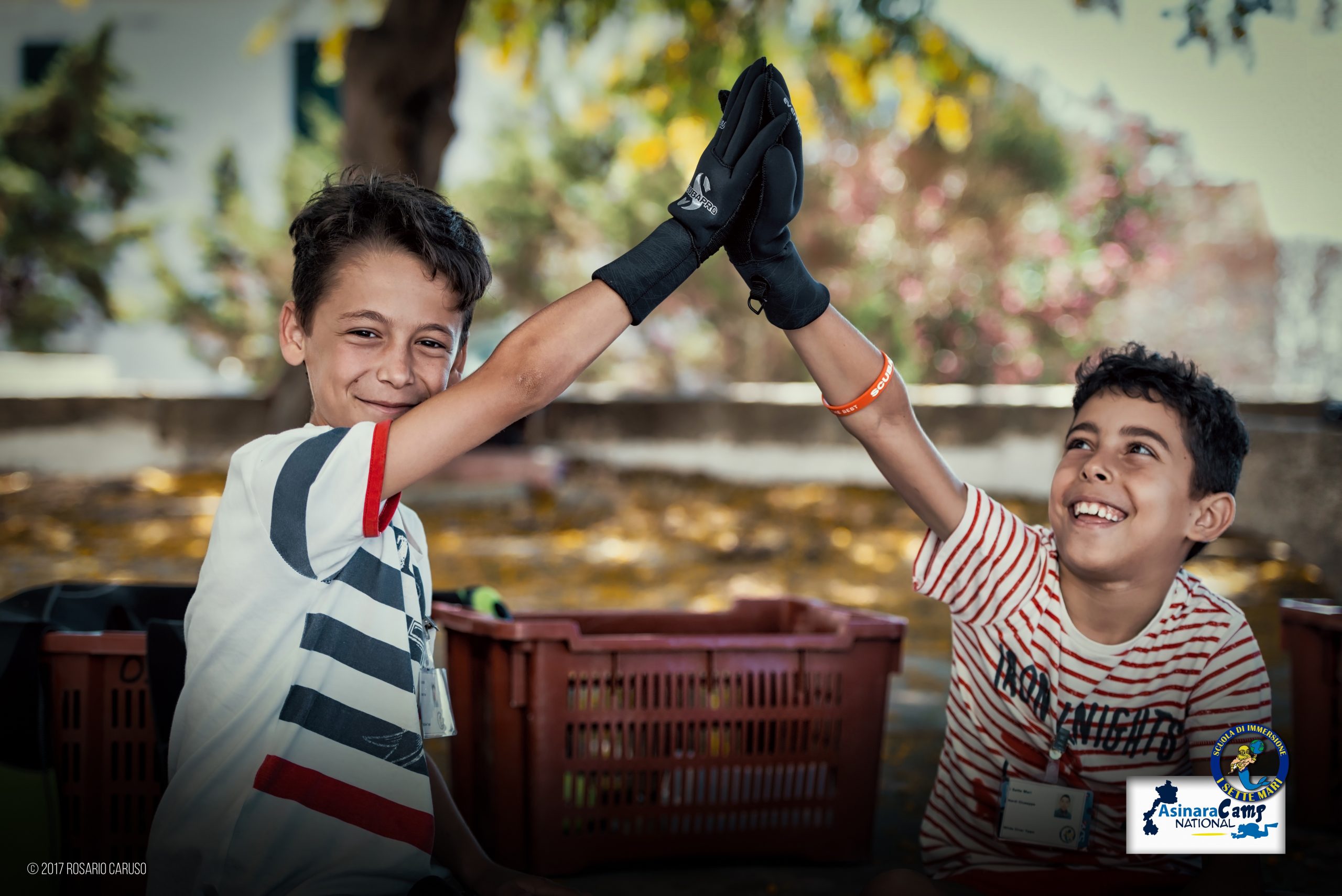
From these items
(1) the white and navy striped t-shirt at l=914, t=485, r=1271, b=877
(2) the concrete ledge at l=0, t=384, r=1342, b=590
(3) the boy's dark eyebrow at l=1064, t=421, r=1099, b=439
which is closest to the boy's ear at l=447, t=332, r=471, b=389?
(1) the white and navy striped t-shirt at l=914, t=485, r=1271, b=877

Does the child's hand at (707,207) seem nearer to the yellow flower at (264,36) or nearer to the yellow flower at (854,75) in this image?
the yellow flower at (854,75)

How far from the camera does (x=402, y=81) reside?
19.8 feet

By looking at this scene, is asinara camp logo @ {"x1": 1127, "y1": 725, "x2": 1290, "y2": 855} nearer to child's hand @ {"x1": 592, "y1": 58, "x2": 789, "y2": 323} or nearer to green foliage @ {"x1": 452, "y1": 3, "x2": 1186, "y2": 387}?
child's hand @ {"x1": 592, "y1": 58, "x2": 789, "y2": 323}

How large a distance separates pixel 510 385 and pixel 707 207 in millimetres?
394

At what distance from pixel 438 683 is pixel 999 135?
10.0 m

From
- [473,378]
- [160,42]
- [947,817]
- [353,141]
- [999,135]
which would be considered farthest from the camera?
[160,42]

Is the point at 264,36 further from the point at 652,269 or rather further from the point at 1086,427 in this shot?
the point at 1086,427

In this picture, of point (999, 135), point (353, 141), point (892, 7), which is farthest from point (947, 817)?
point (999, 135)

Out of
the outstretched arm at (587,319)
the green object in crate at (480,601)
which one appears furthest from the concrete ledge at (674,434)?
the outstretched arm at (587,319)

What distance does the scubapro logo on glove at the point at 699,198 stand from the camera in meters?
1.49

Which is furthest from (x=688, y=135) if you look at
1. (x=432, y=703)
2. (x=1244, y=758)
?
(x=1244, y=758)

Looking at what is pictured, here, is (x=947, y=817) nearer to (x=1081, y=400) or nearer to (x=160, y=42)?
(x=1081, y=400)

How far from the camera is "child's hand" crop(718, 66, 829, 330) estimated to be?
5.15 ft

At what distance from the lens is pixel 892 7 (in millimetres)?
4977
